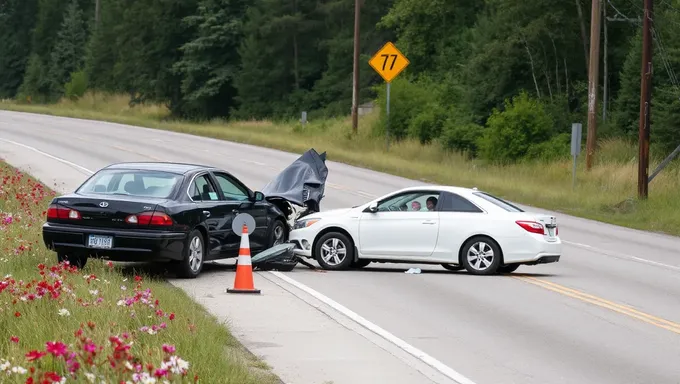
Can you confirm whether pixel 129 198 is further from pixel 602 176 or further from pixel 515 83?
pixel 515 83

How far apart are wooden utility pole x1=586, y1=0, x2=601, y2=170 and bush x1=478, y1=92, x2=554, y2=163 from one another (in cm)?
852

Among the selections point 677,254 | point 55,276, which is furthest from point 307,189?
point 55,276

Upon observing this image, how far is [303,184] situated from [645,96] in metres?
13.2

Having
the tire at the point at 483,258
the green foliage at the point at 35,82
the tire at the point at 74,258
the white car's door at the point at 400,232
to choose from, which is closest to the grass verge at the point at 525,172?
the tire at the point at 483,258

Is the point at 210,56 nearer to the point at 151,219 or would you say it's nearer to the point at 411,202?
the point at 411,202

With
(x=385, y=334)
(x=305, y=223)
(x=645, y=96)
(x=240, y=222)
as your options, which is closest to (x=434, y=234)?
(x=305, y=223)

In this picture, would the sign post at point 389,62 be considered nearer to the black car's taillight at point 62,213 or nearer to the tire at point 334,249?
the tire at point 334,249

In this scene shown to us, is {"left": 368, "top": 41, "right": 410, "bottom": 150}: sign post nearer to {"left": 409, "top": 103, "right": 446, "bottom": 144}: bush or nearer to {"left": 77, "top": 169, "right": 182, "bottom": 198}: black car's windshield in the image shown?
{"left": 409, "top": 103, "right": 446, "bottom": 144}: bush

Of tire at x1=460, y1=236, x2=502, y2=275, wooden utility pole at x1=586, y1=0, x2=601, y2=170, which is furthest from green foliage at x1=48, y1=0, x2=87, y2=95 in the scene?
tire at x1=460, y1=236, x2=502, y2=275

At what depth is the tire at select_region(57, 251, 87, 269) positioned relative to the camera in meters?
15.5

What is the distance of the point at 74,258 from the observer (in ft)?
51.8

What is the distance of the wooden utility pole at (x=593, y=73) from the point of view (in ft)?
111

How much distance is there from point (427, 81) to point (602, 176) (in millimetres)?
24106

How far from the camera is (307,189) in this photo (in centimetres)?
2080
